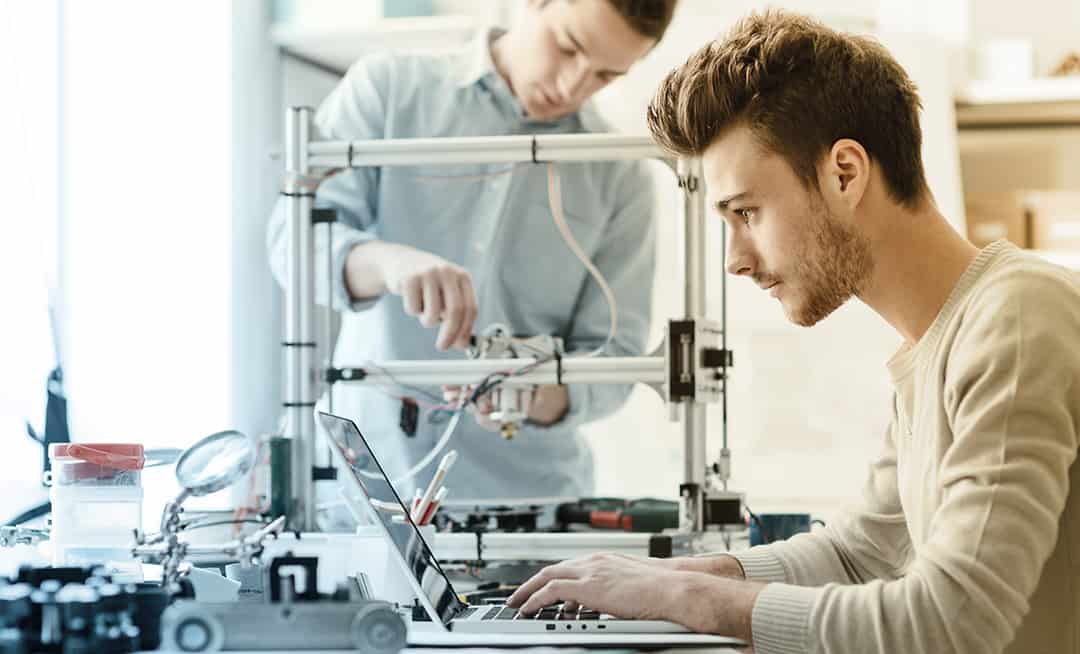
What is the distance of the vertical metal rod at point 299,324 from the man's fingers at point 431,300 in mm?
207

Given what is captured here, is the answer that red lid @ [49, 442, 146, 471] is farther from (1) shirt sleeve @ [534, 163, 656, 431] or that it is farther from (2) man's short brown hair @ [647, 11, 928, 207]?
(1) shirt sleeve @ [534, 163, 656, 431]

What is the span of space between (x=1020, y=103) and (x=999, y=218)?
0.30 m

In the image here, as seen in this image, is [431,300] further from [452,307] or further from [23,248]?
[23,248]

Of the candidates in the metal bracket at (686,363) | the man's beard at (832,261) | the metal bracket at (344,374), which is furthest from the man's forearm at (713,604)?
the metal bracket at (344,374)

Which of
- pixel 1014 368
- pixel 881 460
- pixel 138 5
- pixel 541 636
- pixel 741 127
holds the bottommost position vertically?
pixel 541 636

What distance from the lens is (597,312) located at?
7.20 feet

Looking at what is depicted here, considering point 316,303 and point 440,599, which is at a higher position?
point 316,303

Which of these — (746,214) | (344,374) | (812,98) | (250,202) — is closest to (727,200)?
(746,214)

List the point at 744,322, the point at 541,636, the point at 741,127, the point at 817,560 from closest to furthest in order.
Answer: the point at 541,636
the point at 741,127
the point at 817,560
the point at 744,322

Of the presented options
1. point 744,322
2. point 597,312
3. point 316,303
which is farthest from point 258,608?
point 744,322

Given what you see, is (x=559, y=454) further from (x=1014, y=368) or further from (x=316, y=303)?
(x=1014, y=368)

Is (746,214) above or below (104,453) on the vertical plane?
above

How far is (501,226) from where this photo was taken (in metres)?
2.17

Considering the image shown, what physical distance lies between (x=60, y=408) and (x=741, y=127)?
46.5 inches
